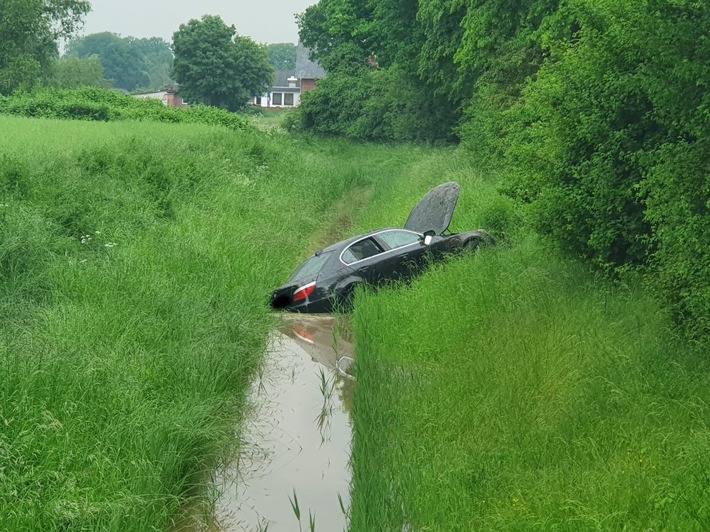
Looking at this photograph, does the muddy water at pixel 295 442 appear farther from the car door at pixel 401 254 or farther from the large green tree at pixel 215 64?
the large green tree at pixel 215 64

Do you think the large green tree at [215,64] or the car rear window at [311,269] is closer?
the car rear window at [311,269]

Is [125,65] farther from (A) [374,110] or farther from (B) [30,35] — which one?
(A) [374,110]

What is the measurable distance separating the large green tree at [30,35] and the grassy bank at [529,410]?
5038cm

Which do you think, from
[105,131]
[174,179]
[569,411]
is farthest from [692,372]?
[105,131]

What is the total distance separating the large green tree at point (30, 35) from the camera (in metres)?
58.9

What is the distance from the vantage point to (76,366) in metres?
9.28

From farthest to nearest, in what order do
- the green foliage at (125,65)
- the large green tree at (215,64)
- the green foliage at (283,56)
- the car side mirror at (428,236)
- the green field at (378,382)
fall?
the green foliage at (283,56), the green foliage at (125,65), the large green tree at (215,64), the car side mirror at (428,236), the green field at (378,382)

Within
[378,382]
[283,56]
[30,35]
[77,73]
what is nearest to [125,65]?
[283,56]

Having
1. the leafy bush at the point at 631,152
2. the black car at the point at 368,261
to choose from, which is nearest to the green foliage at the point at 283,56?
the black car at the point at 368,261

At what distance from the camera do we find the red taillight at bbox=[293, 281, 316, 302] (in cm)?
1453

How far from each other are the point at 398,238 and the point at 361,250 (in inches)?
29.4

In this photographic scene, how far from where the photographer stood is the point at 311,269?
1512 cm

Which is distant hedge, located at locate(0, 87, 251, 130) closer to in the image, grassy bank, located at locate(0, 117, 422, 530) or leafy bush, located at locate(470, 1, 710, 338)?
grassy bank, located at locate(0, 117, 422, 530)

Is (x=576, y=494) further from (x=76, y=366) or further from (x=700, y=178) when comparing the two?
(x=76, y=366)
